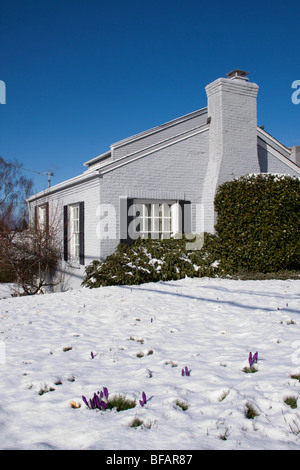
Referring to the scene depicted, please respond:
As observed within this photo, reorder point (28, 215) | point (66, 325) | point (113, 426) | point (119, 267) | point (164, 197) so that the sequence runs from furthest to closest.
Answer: point (28, 215) → point (164, 197) → point (119, 267) → point (66, 325) → point (113, 426)

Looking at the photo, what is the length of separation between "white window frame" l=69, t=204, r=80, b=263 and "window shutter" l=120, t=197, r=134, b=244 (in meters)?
2.16

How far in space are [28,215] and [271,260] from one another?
11375 mm

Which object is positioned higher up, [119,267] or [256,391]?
[119,267]

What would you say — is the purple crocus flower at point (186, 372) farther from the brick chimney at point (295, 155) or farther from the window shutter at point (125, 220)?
the brick chimney at point (295, 155)

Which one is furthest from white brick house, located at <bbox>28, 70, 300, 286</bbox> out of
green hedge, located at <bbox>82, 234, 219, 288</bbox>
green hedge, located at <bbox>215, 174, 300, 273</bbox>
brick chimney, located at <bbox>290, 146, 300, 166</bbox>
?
brick chimney, located at <bbox>290, 146, 300, 166</bbox>

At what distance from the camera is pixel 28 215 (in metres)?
16.8

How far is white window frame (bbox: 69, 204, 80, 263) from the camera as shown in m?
11.5

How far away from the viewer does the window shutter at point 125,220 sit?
970 centimetres

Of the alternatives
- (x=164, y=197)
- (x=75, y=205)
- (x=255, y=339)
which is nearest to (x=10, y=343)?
(x=255, y=339)

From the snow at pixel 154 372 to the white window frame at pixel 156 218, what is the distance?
3978 mm

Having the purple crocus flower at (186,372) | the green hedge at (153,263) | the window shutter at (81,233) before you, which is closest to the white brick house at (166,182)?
the window shutter at (81,233)

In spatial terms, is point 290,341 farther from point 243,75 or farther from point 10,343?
point 243,75

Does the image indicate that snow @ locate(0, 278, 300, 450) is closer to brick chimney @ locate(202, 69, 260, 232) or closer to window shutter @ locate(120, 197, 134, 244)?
window shutter @ locate(120, 197, 134, 244)
